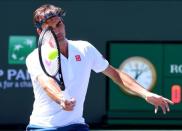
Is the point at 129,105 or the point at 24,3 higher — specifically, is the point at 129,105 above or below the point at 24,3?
below

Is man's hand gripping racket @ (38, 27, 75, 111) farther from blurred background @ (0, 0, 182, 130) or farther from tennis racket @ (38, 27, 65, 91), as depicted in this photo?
blurred background @ (0, 0, 182, 130)

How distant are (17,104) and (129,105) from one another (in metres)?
1.73

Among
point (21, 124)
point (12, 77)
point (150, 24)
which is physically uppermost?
point (150, 24)

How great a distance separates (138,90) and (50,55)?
23.6 inches

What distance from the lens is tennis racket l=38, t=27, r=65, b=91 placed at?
4020 mm

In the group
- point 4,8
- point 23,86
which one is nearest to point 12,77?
point 23,86

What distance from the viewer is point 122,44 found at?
11336mm

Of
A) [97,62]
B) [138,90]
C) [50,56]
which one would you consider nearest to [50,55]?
[50,56]

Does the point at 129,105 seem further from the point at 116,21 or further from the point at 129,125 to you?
the point at 116,21

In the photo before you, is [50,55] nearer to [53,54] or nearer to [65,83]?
[53,54]

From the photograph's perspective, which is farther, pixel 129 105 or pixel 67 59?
pixel 129 105

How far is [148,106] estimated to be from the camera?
11352 mm

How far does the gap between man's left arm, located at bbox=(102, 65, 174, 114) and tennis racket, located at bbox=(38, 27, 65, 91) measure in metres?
0.48

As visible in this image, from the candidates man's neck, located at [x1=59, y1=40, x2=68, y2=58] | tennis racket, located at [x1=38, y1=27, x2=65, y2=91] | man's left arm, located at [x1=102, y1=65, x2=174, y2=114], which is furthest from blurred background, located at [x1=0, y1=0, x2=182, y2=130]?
tennis racket, located at [x1=38, y1=27, x2=65, y2=91]
